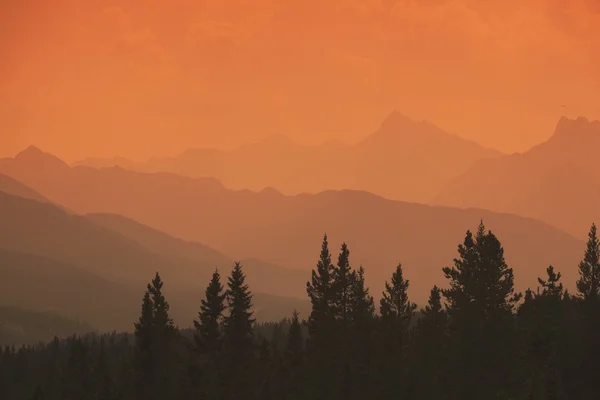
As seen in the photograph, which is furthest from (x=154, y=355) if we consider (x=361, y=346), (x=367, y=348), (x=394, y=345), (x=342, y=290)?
(x=394, y=345)

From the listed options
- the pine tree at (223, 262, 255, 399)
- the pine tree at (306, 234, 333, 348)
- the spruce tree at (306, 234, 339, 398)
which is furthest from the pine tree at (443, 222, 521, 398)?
the pine tree at (223, 262, 255, 399)

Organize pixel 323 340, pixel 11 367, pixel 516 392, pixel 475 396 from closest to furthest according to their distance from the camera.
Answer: pixel 516 392
pixel 475 396
pixel 323 340
pixel 11 367

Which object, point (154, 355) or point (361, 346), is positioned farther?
point (154, 355)

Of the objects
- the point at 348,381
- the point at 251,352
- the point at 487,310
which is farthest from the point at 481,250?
the point at 251,352

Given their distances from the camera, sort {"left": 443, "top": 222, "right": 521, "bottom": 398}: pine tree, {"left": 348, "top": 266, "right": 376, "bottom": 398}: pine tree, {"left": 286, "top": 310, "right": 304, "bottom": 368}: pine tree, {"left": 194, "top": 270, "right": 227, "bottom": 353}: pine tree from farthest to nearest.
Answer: {"left": 286, "top": 310, "right": 304, "bottom": 368}: pine tree < {"left": 194, "top": 270, "right": 227, "bottom": 353}: pine tree < {"left": 348, "top": 266, "right": 376, "bottom": 398}: pine tree < {"left": 443, "top": 222, "right": 521, "bottom": 398}: pine tree

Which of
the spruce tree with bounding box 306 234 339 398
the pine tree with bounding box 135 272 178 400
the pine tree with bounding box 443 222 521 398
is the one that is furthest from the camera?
the pine tree with bounding box 135 272 178 400

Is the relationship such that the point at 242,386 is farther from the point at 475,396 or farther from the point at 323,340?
the point at 475,396

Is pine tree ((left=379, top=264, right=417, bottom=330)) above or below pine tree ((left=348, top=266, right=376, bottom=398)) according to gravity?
above

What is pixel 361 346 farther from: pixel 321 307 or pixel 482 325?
pixel 482 325

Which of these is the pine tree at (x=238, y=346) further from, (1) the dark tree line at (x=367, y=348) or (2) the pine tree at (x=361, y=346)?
(2) the pine tree at (x=361, y=346)

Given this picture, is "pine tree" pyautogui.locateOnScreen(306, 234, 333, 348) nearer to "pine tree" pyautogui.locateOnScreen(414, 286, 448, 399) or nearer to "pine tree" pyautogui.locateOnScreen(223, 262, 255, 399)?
"pine tree" pyautogui.locateOnScreen(223, 262, 255, 399)

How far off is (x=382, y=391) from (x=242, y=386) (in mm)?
10781

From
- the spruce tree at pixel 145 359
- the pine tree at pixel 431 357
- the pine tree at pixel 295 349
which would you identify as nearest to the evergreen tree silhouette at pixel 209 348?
the spruce tree at pixel 145 359

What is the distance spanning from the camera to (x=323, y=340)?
76.1 metres
